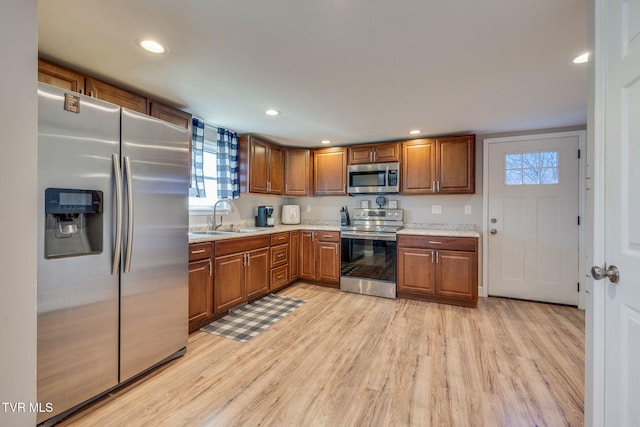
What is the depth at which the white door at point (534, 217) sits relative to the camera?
3268 millimetres

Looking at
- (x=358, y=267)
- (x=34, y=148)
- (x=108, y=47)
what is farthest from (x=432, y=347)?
(x=108, y=47)

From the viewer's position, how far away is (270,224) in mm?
4160

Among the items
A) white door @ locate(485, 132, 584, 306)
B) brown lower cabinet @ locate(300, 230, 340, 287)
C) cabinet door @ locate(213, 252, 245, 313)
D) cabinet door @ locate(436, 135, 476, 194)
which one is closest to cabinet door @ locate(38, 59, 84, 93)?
cabinet door @ locate(213, 252, 245, 313)

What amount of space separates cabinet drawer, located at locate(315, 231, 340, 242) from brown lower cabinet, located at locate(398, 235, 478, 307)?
0.87 meters

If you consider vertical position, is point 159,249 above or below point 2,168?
below

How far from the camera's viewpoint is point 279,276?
3.73 m

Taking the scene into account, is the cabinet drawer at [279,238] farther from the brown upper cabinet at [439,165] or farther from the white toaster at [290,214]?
the brown upper cabinet at [439,165]

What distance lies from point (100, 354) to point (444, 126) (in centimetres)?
373

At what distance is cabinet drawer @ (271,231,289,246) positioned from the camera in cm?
362

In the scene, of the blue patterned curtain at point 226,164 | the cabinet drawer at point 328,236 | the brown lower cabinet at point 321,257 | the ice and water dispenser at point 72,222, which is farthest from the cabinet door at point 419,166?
the ice and water dispenser at point 72,222

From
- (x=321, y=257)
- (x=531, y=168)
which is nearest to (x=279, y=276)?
(x=321, y=257)

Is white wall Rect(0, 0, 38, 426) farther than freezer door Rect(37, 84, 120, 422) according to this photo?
No

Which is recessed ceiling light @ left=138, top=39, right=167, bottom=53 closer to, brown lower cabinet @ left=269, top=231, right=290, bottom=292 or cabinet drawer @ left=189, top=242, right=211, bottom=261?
cabinet drawer @ left=189, top=242, right=211, bottom=261

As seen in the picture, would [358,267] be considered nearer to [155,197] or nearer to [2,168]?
[155,197]
